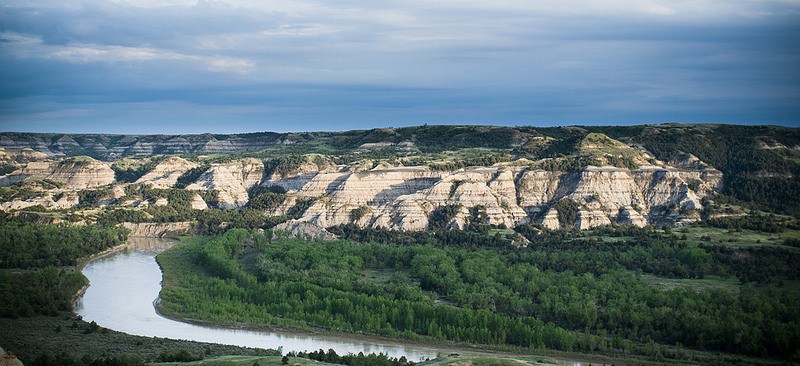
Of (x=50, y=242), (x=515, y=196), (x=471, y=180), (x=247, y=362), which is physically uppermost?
(x=471, y=180)

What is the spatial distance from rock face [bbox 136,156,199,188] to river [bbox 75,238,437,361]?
5570cm

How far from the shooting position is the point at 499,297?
2731 inches

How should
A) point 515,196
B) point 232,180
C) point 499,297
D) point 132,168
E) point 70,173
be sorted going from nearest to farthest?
point 499,297 < point 515,196 < point 232,180 < point 70,173 < point 132,168

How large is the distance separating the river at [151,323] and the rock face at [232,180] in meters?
44.3

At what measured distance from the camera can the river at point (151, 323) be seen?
6138 cm

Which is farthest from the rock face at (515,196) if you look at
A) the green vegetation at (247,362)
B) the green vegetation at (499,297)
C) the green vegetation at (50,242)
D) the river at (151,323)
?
the green vegetation at (247,362)

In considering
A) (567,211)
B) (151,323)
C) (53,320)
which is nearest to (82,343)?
(53,320)

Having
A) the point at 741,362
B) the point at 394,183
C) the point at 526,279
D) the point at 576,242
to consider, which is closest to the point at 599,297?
the point at 526,279

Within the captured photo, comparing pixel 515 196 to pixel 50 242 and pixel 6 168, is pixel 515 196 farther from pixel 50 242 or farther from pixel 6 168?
pixel 6 168

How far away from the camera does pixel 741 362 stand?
55.2m

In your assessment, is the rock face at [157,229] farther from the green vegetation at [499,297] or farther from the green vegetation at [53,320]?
the green vegetation at [499,297]

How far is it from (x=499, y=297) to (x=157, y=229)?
218ft

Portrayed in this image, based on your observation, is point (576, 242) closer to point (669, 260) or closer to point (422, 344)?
point (669, 260)

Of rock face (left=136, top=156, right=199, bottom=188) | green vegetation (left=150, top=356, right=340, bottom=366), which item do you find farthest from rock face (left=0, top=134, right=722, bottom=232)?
green vegetation (left=150, top=356, right=340, bottom=366)
